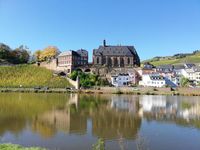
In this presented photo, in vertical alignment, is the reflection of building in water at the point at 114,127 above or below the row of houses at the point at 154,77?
below

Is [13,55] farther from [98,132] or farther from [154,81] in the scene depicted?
[98,132]

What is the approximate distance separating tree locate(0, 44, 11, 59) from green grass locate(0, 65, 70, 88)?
1142cm

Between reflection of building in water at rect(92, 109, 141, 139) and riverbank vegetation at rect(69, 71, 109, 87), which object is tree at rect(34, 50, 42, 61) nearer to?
riverbank vegetation at rect(69, 71, 109, 87)

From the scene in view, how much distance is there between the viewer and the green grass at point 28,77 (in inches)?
3268

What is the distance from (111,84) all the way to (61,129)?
63.2 meters

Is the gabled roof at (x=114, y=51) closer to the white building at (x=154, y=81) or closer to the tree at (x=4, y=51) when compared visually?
the white building at (x=154, y=81)

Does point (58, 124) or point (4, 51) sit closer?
point (58, 124)

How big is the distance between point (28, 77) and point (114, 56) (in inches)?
1077

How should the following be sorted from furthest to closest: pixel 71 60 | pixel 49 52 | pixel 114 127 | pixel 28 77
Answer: pixel 49 52
pixel 71 60
pixel 28 77
pixel 114 127

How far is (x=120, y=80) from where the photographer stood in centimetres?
8862

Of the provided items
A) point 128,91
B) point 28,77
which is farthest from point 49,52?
point 128,91

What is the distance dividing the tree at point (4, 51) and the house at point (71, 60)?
68.1 ft

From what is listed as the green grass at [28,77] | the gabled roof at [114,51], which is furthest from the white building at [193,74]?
the green grass at [28,77]

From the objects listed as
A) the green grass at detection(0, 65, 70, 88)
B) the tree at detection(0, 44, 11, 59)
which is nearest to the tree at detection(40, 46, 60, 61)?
the tree at detection(0, 44, 11, 59)
